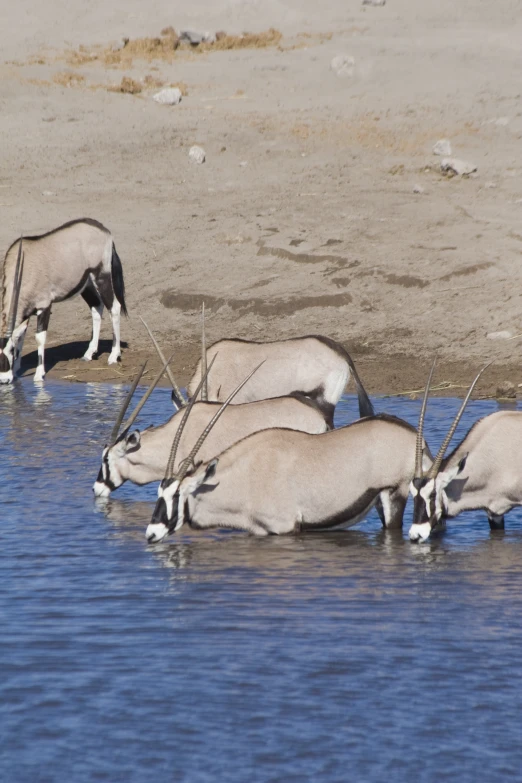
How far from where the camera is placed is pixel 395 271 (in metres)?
16.2

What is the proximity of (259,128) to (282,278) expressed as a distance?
8.54 meters

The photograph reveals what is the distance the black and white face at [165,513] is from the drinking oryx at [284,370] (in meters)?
2.56

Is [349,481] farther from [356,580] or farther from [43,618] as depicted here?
[43,618]

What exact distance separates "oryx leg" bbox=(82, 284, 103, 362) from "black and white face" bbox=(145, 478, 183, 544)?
790 centimetres

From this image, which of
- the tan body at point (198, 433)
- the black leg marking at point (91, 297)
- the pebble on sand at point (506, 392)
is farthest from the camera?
the black leg marking at point (91, 297)

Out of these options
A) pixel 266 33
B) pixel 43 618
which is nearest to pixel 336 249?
pixel 43 618

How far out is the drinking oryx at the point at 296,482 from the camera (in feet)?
25.3

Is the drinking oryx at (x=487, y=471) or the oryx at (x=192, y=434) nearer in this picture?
the drinking oryx at (x=487, y=471)

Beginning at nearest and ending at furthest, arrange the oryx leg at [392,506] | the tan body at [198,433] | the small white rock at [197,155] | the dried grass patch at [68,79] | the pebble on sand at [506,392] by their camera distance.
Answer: the oryx leg at [392,506] < the tan body at [198,433] < the pebble on sand at [506,392] < the small white rock at [197,155] < the dried grass patch at [68,79]

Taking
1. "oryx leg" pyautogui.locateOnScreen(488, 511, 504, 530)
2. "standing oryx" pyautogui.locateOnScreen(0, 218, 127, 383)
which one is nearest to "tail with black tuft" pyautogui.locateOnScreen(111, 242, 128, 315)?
"standing oryx" pyautogui.locateOnScreen(0, 218, 127, 383)

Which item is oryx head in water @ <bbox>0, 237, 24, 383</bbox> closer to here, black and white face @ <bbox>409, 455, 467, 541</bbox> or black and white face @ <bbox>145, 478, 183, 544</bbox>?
black and white face @ <bbox>145, 478, 183, 544</bbox>

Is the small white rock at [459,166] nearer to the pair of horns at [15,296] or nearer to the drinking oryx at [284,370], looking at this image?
the pair of horns at [15,296]

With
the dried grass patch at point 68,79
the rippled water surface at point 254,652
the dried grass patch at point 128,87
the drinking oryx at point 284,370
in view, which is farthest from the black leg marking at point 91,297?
the dried grass patch at point 68,79

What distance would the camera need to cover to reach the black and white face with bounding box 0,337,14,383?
14.1 meters
